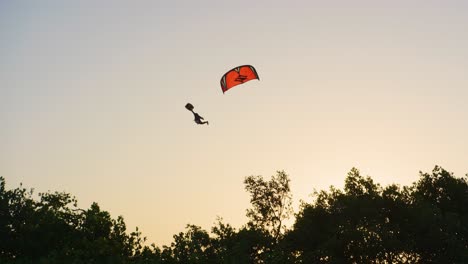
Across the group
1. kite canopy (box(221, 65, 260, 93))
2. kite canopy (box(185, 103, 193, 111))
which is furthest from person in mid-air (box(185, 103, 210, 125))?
kite canopy (box(221, 65, 260, 93))

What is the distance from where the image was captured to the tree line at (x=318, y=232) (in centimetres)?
4153

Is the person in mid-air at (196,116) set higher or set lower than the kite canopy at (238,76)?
lower

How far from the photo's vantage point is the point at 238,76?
104 feet

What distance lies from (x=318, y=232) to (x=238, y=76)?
24119 mm

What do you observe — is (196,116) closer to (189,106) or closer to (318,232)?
(189,106)

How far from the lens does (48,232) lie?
44.8m

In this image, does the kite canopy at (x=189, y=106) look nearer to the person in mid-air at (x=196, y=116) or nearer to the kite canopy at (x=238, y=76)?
the person in mid-air at (x=196, y=116)

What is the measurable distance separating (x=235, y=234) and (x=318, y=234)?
487 inches

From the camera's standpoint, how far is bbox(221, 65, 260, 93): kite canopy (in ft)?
104

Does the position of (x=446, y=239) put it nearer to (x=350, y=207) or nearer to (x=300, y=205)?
(x=350, y=207)

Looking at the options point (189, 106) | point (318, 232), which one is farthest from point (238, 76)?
point (318, 232)

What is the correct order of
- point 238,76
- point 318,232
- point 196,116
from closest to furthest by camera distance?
point 196,116, point 238,76, point 318,232

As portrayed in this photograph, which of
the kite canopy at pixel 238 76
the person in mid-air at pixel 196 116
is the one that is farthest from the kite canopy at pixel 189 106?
the kite canopy at pixel 238 76

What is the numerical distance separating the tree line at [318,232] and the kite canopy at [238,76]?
15917 millimetres
